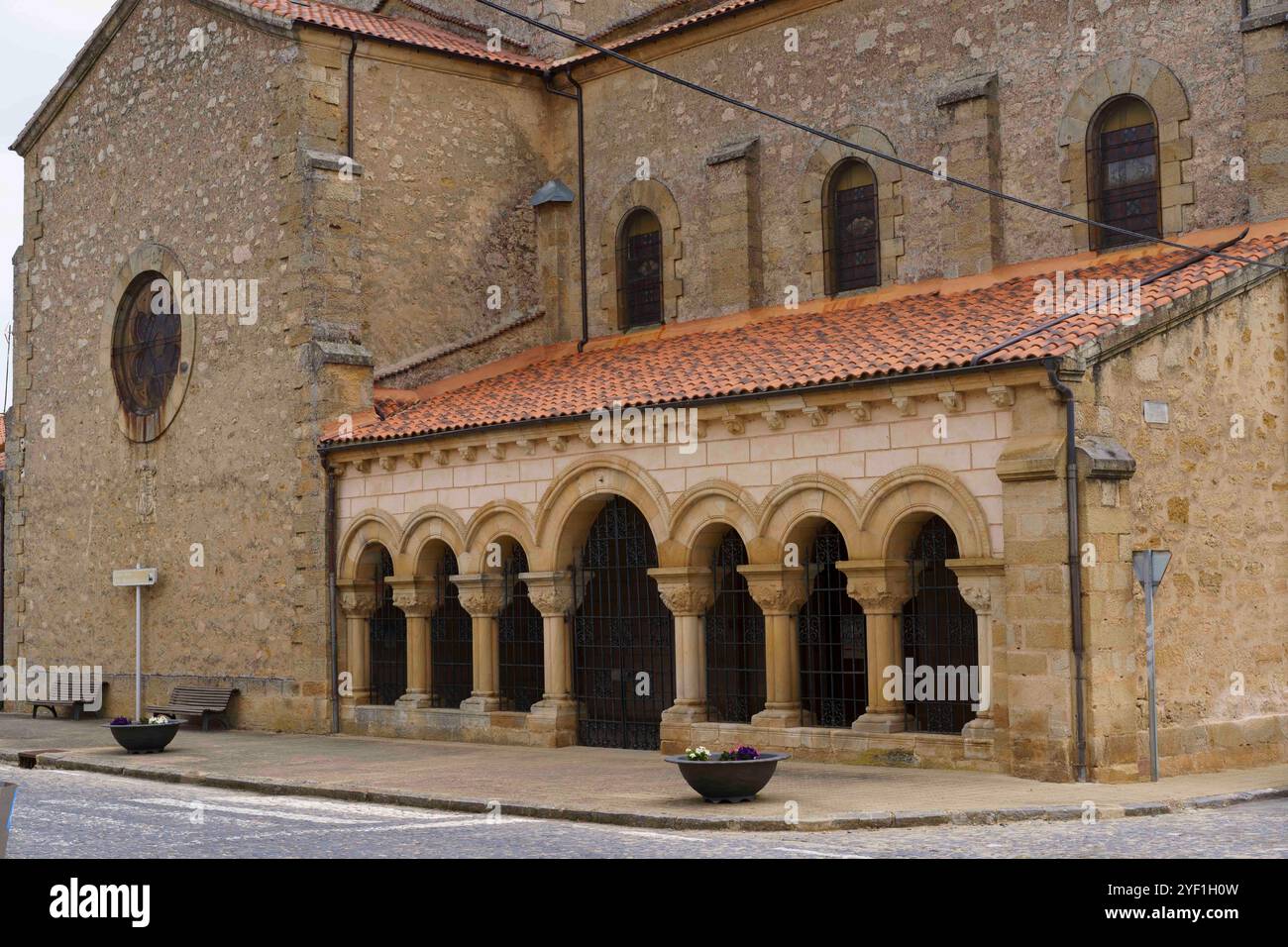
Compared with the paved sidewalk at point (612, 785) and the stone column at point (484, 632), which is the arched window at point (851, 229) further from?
the paved sidewalk at point (612, 785)

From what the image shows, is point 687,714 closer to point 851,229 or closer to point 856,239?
point 856,239

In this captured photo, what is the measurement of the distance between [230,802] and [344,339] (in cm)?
881

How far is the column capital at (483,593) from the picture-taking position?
21125 millimetres

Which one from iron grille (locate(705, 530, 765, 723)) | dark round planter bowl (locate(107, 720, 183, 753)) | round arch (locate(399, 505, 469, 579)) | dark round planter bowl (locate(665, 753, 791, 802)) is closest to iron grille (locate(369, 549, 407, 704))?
round arch (locate(399, 505, 469, 579))

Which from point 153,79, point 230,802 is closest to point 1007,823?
point 230,802

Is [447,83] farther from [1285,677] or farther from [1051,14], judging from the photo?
[1285,677]

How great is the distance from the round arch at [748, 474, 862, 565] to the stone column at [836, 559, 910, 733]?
0.28 meters

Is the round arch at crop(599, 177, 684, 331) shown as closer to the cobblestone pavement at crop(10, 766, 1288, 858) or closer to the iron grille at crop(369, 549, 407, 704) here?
the iron grille at crop(369, 549, 407, 704)

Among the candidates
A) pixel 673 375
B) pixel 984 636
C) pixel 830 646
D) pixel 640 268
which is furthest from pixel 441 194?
pixel 984 636

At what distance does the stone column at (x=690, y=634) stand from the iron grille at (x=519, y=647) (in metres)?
2.95

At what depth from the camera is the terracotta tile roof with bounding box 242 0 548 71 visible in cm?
2386

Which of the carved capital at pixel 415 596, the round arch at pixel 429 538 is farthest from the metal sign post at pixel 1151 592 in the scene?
the carved capital at pixel 415 596

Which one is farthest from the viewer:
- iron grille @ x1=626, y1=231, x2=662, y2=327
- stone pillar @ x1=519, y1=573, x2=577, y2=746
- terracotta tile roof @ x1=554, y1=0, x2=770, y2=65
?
iron grille @ x1=626, y1=231, x2=662, y2=327

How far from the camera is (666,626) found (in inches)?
784
